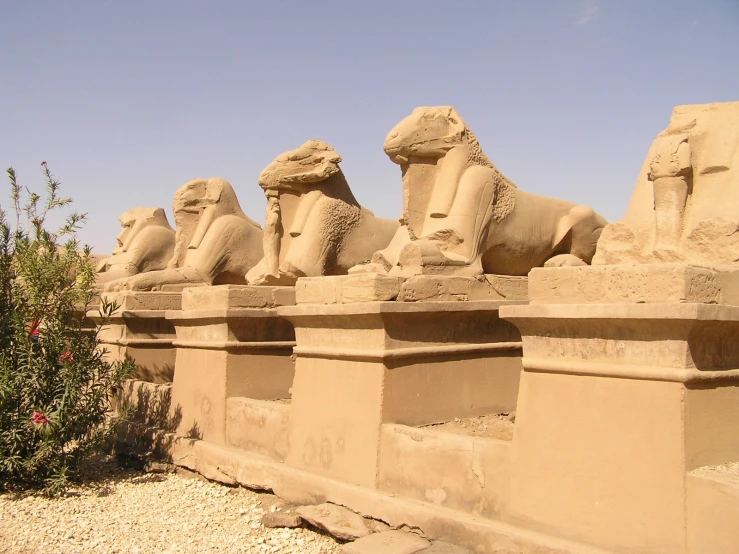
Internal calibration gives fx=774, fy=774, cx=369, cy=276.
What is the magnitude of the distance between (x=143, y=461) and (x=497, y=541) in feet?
12.6

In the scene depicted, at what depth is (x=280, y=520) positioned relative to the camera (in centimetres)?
462

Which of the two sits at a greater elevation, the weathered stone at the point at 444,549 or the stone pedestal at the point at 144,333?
the stone pedestal at the point at 144,333

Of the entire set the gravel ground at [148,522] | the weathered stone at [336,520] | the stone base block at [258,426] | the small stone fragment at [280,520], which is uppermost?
the stone base block at [258,426]

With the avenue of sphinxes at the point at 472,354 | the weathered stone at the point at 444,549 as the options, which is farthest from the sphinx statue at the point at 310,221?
the weathered stone at the point at 444,549

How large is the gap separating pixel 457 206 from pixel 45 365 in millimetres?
3104

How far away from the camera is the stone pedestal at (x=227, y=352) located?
599 centimetres

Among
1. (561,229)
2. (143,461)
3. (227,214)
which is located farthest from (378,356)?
(227,214)

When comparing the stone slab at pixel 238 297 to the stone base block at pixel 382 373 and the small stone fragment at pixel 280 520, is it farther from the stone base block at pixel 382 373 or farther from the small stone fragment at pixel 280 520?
the small stone fragment at pixel 280 520

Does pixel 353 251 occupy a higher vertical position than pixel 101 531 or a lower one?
higher

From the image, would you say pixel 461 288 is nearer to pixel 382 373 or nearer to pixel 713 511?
pixel 382 373

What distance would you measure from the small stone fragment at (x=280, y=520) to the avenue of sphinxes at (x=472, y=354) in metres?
0.20

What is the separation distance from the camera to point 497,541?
11.7 ft

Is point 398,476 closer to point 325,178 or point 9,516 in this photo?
point 9,516

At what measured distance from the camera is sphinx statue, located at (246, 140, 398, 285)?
6.53 metres
